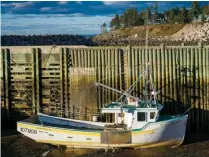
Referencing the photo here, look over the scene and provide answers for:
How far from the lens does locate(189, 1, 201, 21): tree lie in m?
92.0

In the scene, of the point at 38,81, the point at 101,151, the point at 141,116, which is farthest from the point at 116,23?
the point at 101,151

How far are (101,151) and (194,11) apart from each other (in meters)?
74.9

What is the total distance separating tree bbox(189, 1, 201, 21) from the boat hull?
73.4 metres

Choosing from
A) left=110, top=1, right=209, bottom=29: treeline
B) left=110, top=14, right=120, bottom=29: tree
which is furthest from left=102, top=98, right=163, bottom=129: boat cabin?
left=110, top=14, right=120, bottom=29: tree

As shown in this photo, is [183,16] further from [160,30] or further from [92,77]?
[92,77]

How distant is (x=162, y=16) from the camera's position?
344 ft

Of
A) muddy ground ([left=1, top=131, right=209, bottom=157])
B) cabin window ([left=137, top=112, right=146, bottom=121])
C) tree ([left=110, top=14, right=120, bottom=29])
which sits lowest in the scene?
muddy ground ([left=1, top=131, right=209, bottom=157])

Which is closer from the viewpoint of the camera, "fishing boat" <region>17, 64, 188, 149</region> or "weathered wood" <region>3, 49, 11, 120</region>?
"fishing boat" <region>17, 64, 188, 149</region>

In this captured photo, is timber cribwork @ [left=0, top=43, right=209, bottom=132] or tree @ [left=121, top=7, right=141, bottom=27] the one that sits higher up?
tree @ [left=121, top=7, right=141, bottom=27]

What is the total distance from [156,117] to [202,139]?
242cm

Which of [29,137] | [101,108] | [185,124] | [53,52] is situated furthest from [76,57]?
[185,124]

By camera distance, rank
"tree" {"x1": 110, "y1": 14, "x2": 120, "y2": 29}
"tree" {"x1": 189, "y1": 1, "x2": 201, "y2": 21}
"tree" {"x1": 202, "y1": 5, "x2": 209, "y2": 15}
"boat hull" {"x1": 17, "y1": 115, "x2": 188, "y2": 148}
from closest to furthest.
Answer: "boat hull" {"x1": 17, "y1": 115, "x2": 188, "y2": 148} → "tree" {"x1": 202, "y1": 5, "x2": 209, "y2": 15} → "tree" {"x1": 189, "y1": 1, "x2": 201, "y2": 21} → "tree" {"x1": 110, "y1": 14, "x2": 120, "y2": 29}

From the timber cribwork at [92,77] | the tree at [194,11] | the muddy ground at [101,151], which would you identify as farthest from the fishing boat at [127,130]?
the tree at [194,11]

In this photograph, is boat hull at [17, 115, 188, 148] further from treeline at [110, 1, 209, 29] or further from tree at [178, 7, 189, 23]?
tree at [178, 7, 189, 23]
